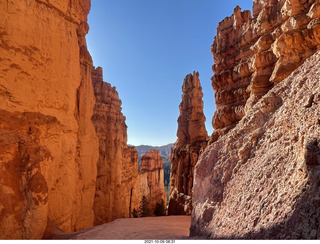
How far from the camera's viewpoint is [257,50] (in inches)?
531

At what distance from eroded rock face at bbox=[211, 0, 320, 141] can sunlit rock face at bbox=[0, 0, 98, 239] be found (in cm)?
1011

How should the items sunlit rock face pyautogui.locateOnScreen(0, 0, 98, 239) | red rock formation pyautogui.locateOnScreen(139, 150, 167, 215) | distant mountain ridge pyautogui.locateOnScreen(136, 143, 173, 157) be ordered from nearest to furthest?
sunlit rock face pyautogui.locateOnScreen(0, 0, 98, 239) < red rock formation pyautogui.locateOnScreen(139, 150, 167, 215) < distant mountain ridge pyautogui.locateOnScreen(136, 143, 173, 157)

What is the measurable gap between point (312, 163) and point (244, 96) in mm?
12477

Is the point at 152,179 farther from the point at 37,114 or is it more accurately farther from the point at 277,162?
the point at 277,162

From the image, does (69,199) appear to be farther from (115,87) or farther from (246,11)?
(246,11)

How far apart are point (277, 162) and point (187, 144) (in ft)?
78.5

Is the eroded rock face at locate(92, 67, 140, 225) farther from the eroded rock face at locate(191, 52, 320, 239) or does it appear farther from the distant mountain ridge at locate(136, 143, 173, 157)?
the distant mountain ridge at locate(136, 143, 173, 157)

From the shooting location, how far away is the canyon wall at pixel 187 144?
25136 mm

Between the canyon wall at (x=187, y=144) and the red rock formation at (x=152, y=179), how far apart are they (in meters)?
13.3


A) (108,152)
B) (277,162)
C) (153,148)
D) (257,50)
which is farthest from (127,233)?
(153,148)

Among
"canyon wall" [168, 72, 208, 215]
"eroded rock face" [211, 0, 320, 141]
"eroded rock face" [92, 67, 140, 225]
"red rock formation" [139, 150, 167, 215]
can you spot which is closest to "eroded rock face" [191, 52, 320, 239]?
"eroded rock face" [211, 0, 320, 141]

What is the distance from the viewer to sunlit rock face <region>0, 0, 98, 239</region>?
648 centimetres

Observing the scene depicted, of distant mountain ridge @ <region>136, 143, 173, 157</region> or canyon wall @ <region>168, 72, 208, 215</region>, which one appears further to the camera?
distant mountain ridge @ <region>136, 143, 173, 157</region>

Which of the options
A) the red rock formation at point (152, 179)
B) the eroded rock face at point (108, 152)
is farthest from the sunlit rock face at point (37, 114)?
the red rock formation at point (152, 179)
